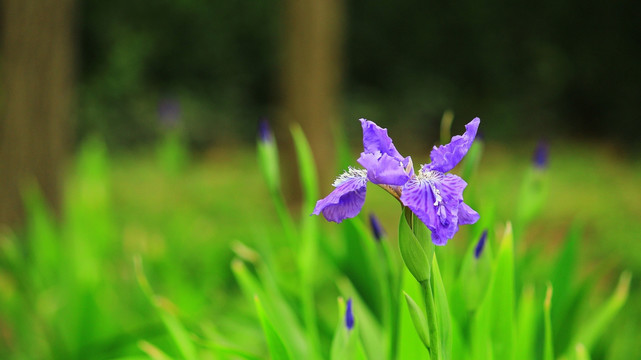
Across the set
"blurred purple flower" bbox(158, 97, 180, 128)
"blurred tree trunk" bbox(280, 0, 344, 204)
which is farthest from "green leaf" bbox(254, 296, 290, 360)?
"blurred tree trunk" bbox(280, 0, 344, 204)

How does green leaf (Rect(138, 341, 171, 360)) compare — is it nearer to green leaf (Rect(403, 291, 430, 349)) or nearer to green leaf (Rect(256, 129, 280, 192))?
green leaf (Rect(256, 129, 280, 192))

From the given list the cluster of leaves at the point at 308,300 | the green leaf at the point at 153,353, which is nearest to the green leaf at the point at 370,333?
the cluster of leaves at the point at 308,300

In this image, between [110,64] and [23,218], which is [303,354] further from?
[110,64]

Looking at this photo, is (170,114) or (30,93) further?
(170,114)

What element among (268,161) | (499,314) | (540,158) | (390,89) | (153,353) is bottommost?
(153,353)

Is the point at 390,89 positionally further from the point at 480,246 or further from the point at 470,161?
the point at 480,246

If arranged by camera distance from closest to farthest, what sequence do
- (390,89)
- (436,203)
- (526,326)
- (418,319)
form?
1. (436,203)
2. (418,319)
3. (526,326)
4. (390,89)

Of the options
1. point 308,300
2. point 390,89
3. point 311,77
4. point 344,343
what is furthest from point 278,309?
point 390,89
